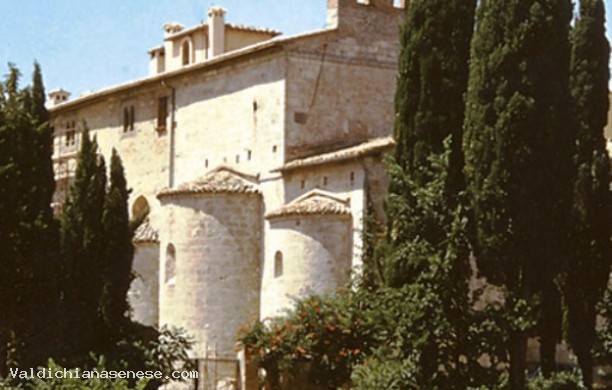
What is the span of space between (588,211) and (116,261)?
31.6 ft

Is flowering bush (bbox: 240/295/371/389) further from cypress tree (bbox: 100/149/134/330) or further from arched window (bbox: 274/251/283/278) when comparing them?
arched window (bbox: 274/251/283/278)

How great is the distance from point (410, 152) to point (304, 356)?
5.89 meters

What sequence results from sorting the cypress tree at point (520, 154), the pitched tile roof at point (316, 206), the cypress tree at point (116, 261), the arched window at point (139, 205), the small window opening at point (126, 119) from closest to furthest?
the cypress tree at point (520, 154) → the cypress tree at point (116, 261) → the pitched tile roof at point (316, 206) → the arched window at point (139, 205) → the small window opening at point (126, 119)

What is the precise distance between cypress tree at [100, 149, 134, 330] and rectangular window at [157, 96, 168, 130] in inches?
474

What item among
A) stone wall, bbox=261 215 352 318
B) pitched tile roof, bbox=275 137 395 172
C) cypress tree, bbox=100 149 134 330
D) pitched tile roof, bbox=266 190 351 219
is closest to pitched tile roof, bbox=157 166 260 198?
pitched tile roof, bbox=275 137 395 172

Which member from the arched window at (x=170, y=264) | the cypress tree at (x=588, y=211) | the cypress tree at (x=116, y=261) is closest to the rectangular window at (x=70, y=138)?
the arched window at (x=170, y=264)

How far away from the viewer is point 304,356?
3120 cm

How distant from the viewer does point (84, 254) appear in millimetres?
30984

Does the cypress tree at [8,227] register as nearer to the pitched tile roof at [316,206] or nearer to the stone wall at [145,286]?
the pitched tile roof at [316,206]

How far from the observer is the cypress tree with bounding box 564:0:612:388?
28.8 meters

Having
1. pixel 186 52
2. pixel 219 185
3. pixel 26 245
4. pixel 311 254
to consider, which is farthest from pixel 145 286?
pixel 186 52

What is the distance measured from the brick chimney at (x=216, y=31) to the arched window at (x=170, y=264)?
11813mm

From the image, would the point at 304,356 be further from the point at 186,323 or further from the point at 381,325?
the point at 186,323

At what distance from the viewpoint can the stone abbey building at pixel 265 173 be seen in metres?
35.1
